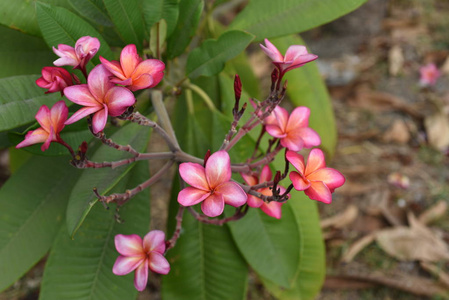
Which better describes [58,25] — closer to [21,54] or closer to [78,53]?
→ [78,53]

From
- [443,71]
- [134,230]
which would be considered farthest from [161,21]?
[443,71]

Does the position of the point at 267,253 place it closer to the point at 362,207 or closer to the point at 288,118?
the point at 288,118

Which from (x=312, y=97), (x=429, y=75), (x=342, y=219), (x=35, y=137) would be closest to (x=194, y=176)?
(x=35, y=137)

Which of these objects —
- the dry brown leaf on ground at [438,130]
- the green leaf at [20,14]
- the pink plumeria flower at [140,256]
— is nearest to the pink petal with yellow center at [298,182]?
the pink plumeria flower at [140,256]

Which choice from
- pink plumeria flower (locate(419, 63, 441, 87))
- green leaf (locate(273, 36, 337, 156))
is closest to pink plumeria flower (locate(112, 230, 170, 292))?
green leaf (locate(273, 36, 337, 156))

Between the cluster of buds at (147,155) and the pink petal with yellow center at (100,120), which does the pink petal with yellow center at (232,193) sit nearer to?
the cluster of buds at (147,155)
